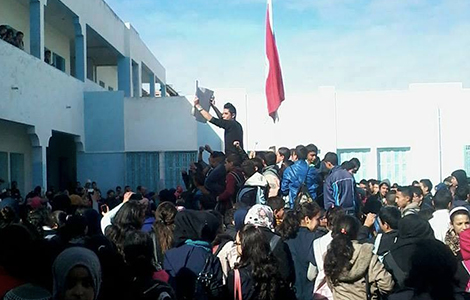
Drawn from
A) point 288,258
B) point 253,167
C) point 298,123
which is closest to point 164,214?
point 288,258

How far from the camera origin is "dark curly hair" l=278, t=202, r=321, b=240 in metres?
5.94

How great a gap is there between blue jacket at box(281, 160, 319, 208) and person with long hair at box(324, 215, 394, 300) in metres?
3.41

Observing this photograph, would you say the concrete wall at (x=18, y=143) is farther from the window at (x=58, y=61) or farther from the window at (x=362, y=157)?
the window at (x=362, y=157)

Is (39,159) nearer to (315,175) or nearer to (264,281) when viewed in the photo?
(315,175)

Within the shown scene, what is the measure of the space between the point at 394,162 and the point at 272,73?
10469mm

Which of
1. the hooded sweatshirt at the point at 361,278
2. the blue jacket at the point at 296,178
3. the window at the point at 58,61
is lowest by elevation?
the hooded sweatshirt at the point at 361,278

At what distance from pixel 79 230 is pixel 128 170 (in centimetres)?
1467

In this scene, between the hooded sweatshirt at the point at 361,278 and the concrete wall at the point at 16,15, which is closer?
the hooded sweatshirt at the point at 361,278

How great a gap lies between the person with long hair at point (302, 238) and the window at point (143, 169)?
1398 cm

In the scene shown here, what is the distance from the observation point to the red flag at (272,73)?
10414mm

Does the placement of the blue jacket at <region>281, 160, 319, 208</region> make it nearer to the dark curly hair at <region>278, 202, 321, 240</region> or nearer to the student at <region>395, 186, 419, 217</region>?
the student at <region>395, 186, 419, 217</region>

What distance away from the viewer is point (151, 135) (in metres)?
20.2

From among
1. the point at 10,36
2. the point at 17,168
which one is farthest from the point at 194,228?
the point at 17,168

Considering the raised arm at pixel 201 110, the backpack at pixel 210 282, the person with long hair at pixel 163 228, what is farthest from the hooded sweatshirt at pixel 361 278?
the raised arm at pixel 201 110
